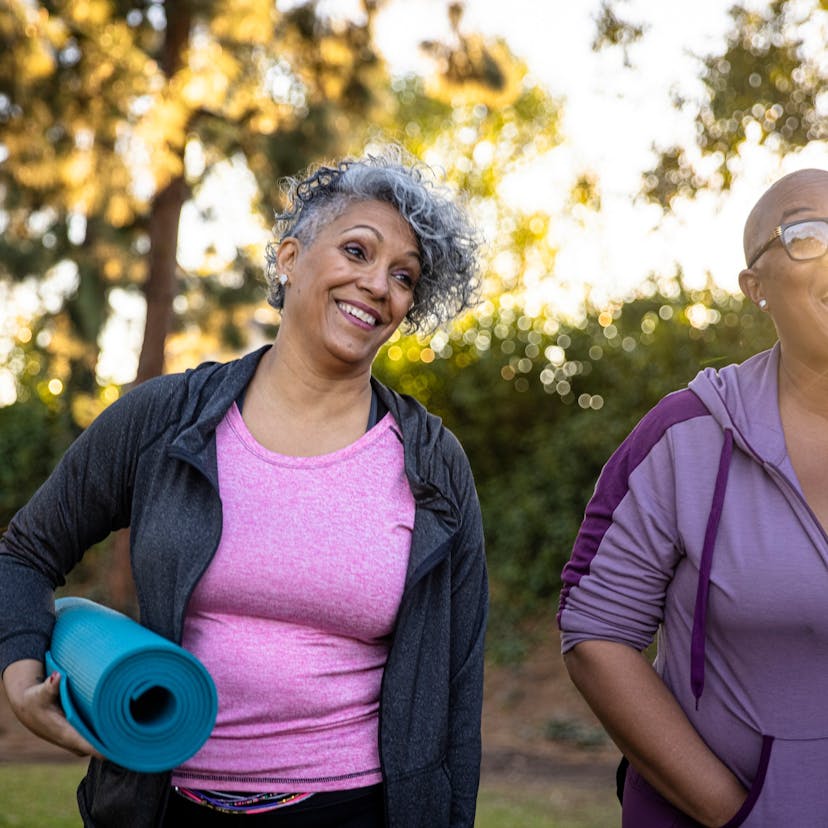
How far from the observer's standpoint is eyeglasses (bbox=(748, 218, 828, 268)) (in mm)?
2291

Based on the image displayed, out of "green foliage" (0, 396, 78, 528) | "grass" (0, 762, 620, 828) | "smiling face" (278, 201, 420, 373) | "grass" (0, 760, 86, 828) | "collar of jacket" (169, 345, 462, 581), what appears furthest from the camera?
"green foliage" (0, 396, 78, 528)

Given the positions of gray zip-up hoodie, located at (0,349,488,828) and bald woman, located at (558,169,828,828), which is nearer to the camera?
bald woman, located at (558,169,828,828)

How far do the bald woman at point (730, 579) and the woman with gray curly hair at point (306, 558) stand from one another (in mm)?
368

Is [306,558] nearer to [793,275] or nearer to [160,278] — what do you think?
[793,275]

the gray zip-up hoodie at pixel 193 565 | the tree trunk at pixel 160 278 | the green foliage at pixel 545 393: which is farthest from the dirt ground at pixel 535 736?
the gray zip-up hoodie at pixel 193 565

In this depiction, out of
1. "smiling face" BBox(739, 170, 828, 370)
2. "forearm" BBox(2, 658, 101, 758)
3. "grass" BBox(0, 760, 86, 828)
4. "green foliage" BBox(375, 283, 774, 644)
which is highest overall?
"green foliage" BBox(375, 283, 774, 644)

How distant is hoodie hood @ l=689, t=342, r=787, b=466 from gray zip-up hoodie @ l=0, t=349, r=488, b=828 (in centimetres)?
63

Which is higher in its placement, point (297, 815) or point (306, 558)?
point (306, 558)

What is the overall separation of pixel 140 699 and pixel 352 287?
1.06 metres

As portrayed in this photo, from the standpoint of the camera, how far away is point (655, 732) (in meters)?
2.24

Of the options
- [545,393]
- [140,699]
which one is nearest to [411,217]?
[140,699]

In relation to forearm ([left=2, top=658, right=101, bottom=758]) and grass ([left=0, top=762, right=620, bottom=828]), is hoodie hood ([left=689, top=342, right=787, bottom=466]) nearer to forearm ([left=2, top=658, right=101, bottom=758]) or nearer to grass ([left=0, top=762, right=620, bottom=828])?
forearm ([left=2, top=658, right=101, bottom=758])

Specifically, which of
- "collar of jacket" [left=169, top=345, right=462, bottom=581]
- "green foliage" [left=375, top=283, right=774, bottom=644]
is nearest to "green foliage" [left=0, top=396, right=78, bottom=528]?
"green foliage" [left=375, top=283, right=774, bottom=644]

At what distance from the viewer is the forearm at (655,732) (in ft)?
7.22
